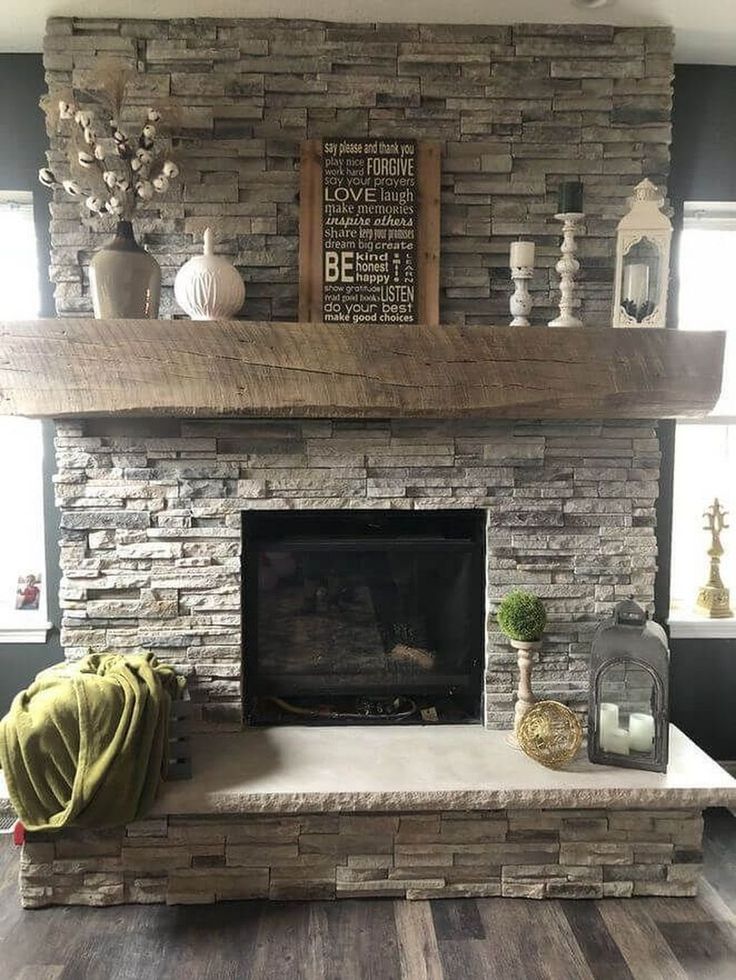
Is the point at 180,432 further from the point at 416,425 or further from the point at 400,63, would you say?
the point at 400,63

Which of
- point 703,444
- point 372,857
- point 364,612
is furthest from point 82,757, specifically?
point 703,444

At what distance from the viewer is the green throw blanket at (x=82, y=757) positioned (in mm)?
2057

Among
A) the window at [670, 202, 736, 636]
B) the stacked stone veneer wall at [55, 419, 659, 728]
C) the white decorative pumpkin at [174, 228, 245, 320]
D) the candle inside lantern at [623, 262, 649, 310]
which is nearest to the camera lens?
the white decorative pumpkin at [174, 228, 245, 320]

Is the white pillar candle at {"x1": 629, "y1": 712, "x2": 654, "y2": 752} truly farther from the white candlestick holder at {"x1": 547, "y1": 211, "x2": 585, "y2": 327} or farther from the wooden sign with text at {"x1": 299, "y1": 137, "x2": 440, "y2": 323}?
the wooden sign with text at {"x1": 299, "y1": 137, "x2": 440, "y2": 323}

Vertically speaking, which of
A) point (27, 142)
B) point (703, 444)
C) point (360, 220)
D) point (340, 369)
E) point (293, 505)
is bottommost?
point (293, 505)

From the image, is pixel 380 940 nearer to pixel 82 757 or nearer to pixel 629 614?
pixel 82 757

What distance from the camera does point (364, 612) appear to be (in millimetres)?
2664

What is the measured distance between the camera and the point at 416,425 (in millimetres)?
2504

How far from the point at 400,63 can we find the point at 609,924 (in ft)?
8.26

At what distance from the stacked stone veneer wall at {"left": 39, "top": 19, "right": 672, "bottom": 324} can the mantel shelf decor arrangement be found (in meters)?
0.11

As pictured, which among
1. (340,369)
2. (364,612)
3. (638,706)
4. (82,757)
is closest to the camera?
(82,757)

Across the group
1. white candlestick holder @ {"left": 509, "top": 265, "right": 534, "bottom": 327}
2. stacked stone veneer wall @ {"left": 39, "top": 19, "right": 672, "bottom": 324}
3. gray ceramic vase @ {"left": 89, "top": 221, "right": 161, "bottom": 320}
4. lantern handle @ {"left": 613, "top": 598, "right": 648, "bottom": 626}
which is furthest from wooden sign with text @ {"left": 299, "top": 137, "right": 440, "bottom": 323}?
lantern handle @ {"left": 613, "top": 598, "right": 648, "bottom": 626}

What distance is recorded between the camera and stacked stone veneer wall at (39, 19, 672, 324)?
7.85ft

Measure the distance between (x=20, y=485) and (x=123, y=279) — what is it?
1096 millimetres
